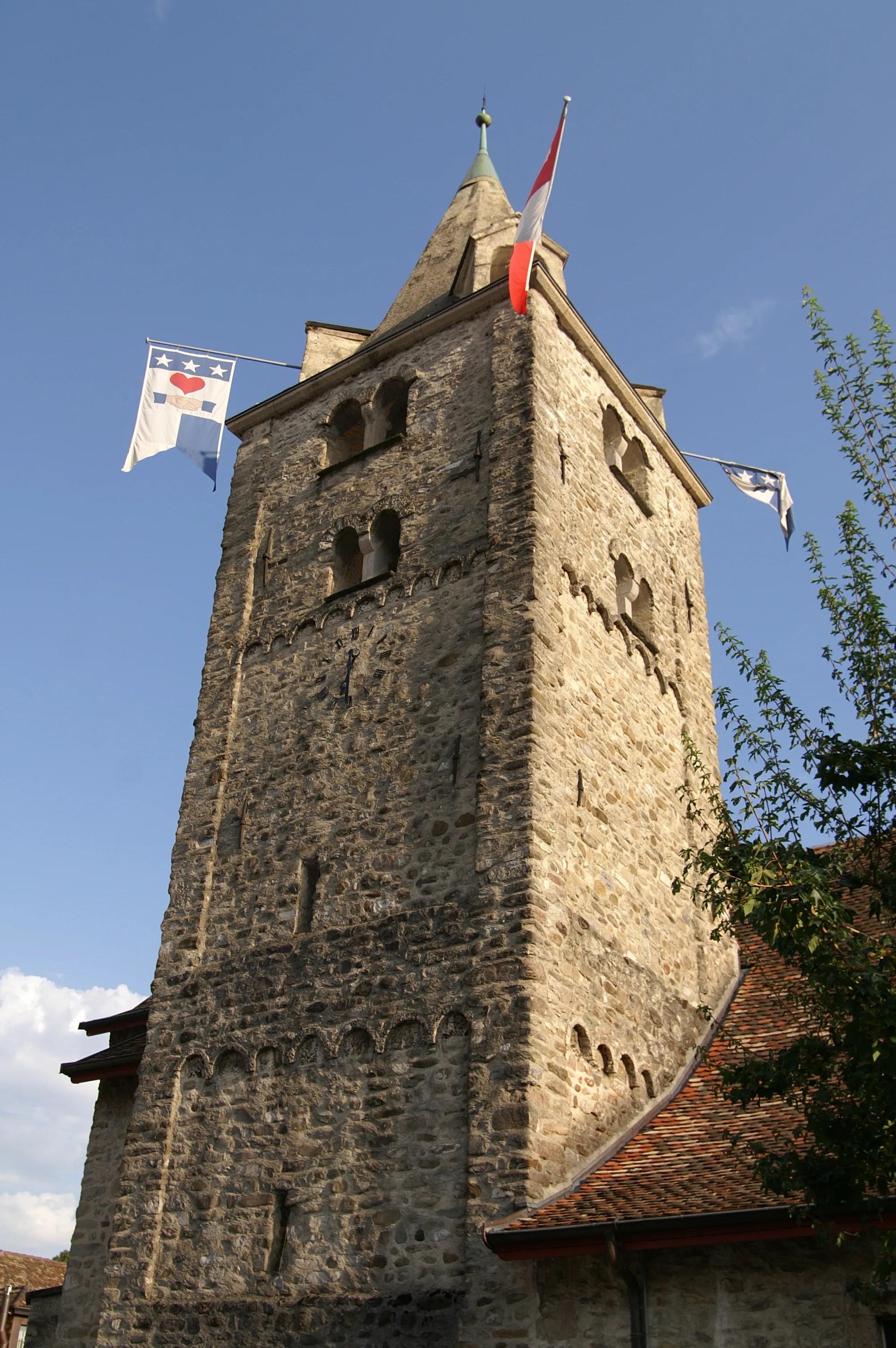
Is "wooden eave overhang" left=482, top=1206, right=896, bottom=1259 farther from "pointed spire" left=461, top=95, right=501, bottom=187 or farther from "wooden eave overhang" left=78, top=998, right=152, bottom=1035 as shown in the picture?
"pointed spire" left=461, top=95, right=501, bottom=187

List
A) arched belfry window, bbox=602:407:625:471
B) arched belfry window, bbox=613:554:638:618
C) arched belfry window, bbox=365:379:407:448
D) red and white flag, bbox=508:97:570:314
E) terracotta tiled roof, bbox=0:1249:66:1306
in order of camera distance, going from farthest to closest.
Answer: terracotta tiled roof, bbox=0:1249:66:1306
arched belfry window, bbox=602:407:625:471
arched belfry window, bbox=365:379:407:448
arched belfry window, bbox=613:554:638:618
red and white flag, bbox=508:97:570:314

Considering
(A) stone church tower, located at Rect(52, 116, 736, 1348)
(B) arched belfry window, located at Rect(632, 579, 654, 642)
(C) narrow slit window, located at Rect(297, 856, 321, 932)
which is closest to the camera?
(A) stone church tower, located at Rect(52, 116, 736, 1348)

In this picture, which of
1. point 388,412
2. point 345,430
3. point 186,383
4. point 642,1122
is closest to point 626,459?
point 388,412

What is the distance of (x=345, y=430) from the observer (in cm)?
1561

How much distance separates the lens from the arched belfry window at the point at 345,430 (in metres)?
15.4

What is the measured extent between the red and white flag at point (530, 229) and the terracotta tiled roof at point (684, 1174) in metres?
7.31

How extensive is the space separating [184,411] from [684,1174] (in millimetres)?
10621

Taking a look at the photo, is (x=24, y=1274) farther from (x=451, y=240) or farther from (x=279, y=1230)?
(x=451, y=240)

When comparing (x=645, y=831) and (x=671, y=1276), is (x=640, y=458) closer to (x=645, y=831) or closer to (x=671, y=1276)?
(x=645, y=831)

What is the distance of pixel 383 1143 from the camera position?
968cm

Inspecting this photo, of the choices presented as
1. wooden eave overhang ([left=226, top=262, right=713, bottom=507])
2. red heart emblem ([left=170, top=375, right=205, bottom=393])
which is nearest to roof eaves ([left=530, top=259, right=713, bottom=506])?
wooden eave overhang ([left=226, top=262, right=713, bottom=507])

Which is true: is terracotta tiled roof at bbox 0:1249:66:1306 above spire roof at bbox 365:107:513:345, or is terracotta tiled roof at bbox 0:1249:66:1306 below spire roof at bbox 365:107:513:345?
below

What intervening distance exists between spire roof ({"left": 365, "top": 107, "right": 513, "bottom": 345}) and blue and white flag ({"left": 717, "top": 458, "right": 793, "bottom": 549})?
Result: 4665mm

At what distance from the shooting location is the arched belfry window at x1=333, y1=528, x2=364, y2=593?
1395cm
